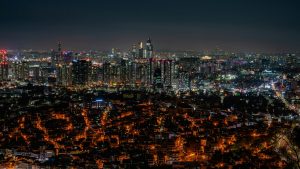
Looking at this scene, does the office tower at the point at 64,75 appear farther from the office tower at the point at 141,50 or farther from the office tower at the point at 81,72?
the office tower at the point at 141,50

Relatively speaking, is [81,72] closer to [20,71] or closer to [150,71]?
[150,71]

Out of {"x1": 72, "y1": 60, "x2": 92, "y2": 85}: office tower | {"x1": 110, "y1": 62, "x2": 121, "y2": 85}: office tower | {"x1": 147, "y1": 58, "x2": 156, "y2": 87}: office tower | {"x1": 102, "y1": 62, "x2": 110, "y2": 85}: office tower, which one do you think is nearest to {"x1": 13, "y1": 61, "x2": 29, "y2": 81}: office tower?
{"x1": 72, "y1": 60, "x2": 92, "y2": 85}: office tower

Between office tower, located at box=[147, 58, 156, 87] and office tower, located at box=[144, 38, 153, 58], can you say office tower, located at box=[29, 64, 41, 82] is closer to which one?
office tower, located at box=[147, 58, 156, 87]

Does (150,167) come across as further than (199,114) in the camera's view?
No

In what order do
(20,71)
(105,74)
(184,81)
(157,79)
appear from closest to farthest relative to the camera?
(184,81)
(157,79)
(105,74)
(20,71)

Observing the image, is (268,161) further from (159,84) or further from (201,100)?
(159,84)

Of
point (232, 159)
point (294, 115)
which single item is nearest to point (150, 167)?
point (232, 159)

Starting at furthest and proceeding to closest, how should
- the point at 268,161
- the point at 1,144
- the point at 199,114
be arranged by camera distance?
the point at 199,114 < the point at 1,144 < the point at 268,161

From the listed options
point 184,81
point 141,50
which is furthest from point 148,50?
point 184,81
